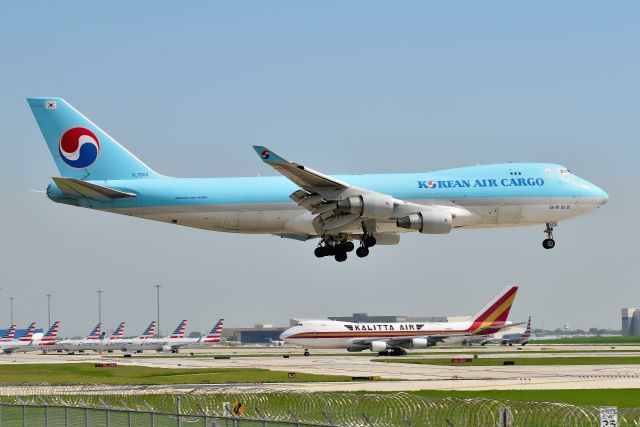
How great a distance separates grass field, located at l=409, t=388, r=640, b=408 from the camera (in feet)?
158

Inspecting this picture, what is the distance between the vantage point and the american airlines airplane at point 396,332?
116562 millimetres

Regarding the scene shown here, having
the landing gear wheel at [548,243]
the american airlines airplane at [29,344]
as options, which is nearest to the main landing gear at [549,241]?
the landing gear wheel at [548,243]

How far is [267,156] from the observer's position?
59750 mm

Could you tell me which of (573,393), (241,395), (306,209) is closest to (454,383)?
(573,393)

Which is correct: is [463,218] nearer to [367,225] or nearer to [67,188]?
[367,225]

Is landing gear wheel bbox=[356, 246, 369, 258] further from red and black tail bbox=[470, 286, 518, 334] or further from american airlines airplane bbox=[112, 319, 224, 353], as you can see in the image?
american airlines airplane bbox=[112, 319, 224, 353]

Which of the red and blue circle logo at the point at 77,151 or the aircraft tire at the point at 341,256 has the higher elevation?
the red and blue circle logo at the point at 77,151

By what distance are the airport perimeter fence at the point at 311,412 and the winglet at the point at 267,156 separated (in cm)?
1650

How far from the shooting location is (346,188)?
63.7m

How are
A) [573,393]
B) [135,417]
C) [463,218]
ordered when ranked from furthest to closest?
[463,218] < [573,393] < [135,417]

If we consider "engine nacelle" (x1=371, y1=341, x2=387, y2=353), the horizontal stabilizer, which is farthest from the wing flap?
"engine nacelle" (x1=371, y1=341, x2=387, y2=353)

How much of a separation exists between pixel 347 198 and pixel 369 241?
4674 mm

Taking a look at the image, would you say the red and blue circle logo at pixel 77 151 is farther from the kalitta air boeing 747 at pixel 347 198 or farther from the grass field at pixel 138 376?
the grass field at pixel 138 376

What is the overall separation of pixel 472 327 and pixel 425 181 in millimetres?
57968
